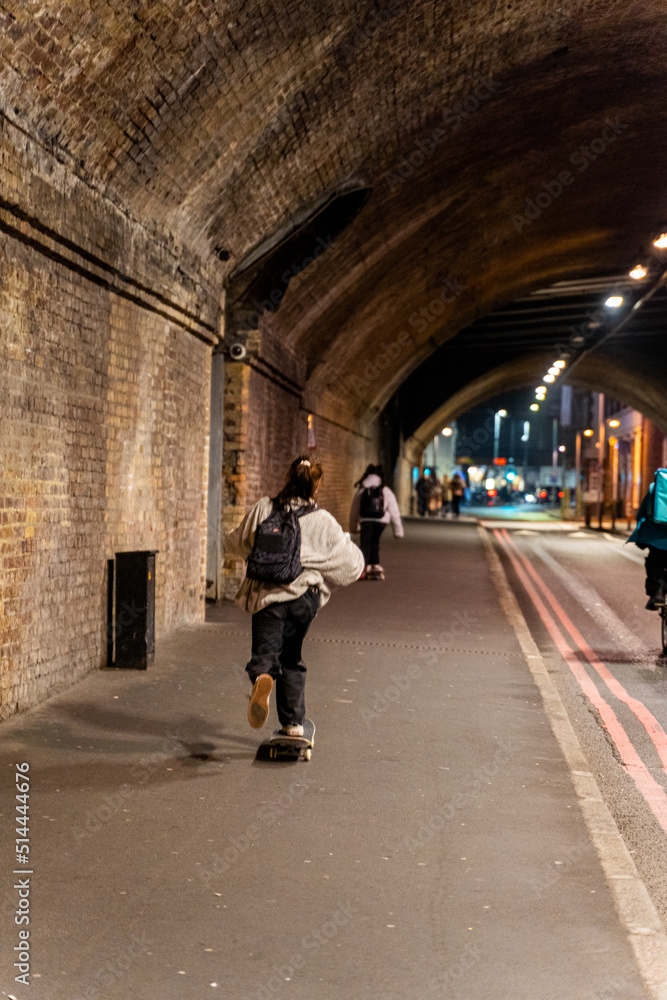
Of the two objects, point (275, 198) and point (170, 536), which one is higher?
point (275, 198)

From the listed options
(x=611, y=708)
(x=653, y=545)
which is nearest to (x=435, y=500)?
(x=653, y=545)

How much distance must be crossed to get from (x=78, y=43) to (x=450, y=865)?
5.30 meters

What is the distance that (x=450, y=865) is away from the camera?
4023mm

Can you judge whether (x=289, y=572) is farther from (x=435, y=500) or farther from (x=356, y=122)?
(x=435, y=500)

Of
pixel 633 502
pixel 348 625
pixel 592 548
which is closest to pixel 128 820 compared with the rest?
pixel 348 625

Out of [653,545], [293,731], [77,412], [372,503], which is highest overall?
[77,412]

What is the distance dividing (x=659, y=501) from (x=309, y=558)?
15.2 feet

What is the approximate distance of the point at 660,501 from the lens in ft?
29.0

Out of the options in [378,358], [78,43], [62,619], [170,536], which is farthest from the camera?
[378,358]

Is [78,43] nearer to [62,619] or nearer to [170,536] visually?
[62,619]

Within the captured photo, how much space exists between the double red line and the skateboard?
6.22 feet

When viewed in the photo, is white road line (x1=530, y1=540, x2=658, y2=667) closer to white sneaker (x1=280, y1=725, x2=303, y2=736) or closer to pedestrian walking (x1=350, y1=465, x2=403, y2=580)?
pedestrian walking (x1=350, y1=465, x2=403, y2=580)

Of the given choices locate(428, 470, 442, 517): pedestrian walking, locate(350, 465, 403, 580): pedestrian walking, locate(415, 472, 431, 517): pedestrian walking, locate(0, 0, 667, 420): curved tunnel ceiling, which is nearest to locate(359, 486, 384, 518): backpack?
locate(350, 465, 403, 580): pedestrian walking

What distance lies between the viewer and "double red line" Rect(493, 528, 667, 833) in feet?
17.6
